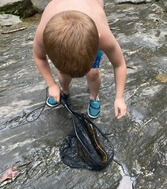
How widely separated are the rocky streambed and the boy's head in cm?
99

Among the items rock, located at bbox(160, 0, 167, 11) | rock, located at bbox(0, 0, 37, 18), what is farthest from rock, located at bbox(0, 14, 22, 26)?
rock, located at bbox(160, 0, 167, 11)

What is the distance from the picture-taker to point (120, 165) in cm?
297

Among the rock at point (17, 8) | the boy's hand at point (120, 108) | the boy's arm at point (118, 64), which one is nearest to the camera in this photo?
the boy's arm at point (118, 64)

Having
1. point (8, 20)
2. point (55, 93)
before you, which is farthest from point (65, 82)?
point (8, 20)

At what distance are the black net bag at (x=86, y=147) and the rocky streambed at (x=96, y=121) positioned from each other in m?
0.06

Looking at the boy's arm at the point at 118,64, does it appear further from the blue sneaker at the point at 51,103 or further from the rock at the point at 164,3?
the rock at the point at 164,3

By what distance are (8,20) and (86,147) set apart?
367cm

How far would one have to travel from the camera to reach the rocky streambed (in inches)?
112

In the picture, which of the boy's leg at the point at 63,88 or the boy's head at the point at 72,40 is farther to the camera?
the boy's leg at the point at 63,88

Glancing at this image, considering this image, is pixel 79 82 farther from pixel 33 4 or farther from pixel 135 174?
pixel 33 4

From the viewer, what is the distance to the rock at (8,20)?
5801 mm

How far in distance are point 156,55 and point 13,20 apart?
104 inches

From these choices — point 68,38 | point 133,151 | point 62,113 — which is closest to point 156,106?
point 133,151

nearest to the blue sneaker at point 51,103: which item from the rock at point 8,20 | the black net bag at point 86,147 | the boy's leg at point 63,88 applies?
the boy's leg at point 63,88
